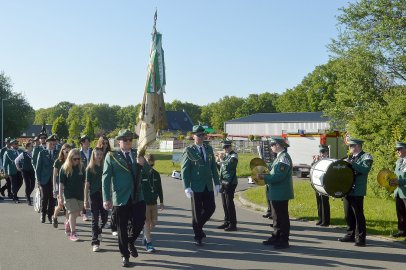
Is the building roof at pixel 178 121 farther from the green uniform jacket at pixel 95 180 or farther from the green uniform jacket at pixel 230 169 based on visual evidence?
the green uniform jacket at pixel 95 180

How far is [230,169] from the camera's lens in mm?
10828

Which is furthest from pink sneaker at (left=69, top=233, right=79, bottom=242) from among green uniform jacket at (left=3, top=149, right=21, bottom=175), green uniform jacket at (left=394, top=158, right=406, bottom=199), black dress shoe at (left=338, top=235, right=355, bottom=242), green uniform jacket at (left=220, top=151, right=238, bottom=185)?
green uniform jacket at (left=3, top=149, right=21, bottom=175)

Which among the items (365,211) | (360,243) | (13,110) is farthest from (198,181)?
(13,110)

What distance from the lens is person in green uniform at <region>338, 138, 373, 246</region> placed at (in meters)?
8.81

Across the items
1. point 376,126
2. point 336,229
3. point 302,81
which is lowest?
point 336,229

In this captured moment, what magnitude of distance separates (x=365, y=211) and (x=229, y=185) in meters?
3.83

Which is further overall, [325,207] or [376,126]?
[376,126]

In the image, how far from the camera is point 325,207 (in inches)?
429

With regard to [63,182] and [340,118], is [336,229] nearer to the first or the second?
[63,182]

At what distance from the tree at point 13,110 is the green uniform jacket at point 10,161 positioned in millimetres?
50693

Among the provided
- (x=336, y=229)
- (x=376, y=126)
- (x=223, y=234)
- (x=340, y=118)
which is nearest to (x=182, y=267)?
(x=223, y=234)

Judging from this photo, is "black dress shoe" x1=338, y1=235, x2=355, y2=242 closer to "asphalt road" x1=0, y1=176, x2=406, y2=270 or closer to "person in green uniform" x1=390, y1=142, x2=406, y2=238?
"asphalt road" x1=0, y1=176, x2=406, y2=270

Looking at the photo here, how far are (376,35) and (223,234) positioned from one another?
797 inches

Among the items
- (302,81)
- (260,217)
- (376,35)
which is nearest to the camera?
(260,217)
